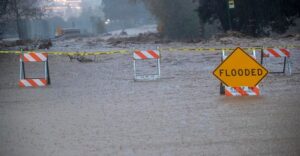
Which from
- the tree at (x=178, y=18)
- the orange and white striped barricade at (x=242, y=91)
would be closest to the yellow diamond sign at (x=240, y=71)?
the orange and white striped barricade at (x=242, y=91)

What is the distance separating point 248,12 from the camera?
43.1m

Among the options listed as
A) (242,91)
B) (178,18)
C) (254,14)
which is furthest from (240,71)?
(178,18)

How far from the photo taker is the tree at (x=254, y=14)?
4084 cm

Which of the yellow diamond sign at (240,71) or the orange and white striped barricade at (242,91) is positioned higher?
the yellow diamond sign at (240,71)

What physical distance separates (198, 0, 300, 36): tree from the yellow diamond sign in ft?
92.7

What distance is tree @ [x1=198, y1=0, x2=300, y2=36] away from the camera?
4084 centimetres

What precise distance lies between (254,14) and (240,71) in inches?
1255

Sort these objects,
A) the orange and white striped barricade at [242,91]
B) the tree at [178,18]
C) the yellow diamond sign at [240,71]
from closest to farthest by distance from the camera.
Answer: the yellow diamond sign at [240,71] → the orange and white striped barricade at [242,91] → the tree at [178,18]

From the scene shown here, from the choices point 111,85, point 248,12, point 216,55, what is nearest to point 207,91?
point 111,85

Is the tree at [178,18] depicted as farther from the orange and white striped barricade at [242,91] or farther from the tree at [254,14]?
the orange and white striped barricade at [242,91]

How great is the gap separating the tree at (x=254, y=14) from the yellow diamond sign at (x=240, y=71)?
28.3m

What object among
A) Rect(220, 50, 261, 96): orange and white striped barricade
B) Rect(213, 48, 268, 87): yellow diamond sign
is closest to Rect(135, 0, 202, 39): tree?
Rect(220, 50, 261, 96): orange and white striped barricade

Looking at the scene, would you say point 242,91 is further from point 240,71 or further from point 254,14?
point 254,14

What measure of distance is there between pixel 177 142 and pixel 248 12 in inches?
1432
